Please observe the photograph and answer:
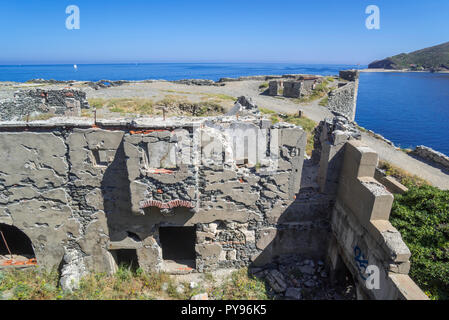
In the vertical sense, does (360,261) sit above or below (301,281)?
above

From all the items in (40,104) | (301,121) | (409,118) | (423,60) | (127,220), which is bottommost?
(127,220)

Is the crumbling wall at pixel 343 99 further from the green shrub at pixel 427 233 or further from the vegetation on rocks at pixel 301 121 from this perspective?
the green shrub at pixel 427 233

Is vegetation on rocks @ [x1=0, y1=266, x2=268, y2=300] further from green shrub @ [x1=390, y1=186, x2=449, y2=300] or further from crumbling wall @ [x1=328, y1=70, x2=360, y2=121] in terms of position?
crumbling wall @ [x1=328, y1=70, x2=360, y2=121]

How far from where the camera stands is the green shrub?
5992 millimetres

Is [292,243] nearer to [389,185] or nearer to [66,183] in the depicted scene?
[389,185]

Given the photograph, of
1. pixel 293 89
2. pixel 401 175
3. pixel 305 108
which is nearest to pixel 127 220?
pixel 401 175

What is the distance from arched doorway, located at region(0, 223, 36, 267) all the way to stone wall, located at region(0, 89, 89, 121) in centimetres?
493

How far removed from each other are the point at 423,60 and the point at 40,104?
152m

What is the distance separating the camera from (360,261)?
21.6 feet

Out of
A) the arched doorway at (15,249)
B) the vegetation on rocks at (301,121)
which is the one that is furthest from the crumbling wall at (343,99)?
the arched doorway at (15,249)

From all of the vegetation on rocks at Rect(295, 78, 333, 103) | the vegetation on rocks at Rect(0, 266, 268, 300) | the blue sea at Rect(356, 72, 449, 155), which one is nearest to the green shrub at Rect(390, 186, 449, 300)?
the vegetation on rocks at Rect(0, 266, 268, 300)

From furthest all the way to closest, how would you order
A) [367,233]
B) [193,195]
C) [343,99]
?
[343,99], [193,195], [367,233]

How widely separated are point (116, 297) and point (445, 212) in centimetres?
885

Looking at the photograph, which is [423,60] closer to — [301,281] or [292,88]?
[292,88]
